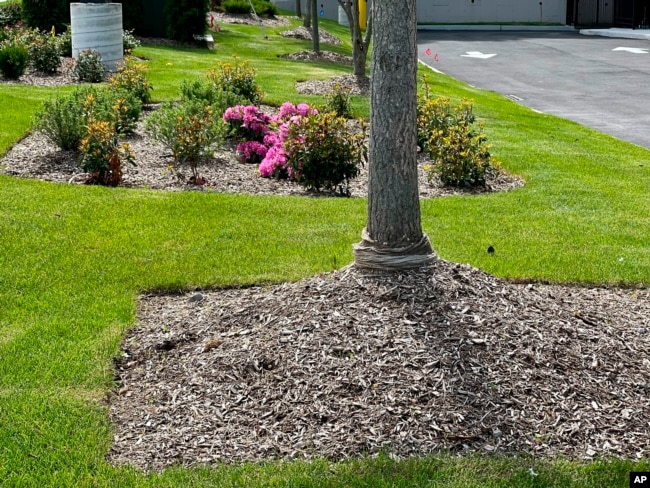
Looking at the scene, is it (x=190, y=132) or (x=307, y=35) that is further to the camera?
(x=307, y=35)

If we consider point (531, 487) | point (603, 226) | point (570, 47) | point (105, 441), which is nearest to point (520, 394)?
point (531, 487)

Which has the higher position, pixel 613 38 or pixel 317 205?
pixel 613 38

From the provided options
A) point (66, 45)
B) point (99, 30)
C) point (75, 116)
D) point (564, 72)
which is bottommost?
point (75, 116)

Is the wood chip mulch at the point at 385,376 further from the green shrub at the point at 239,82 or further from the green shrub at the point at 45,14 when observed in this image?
the green shrub at the point at 45,14

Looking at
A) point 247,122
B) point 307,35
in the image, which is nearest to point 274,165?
point 247,122

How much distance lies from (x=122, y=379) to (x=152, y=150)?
592 cm

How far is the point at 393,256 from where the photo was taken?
203 inches

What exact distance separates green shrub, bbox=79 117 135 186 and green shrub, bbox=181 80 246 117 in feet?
8.57

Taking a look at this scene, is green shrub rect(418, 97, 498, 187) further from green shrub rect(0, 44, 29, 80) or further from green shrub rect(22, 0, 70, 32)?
green shrub rect(22, 0, 70, 32)

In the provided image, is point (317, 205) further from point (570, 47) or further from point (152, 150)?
point (570, 47)

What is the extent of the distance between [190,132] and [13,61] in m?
6.78

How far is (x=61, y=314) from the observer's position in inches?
227

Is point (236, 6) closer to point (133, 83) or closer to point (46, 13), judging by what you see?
point (46, 13)

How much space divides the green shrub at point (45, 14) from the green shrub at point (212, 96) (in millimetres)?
8933
